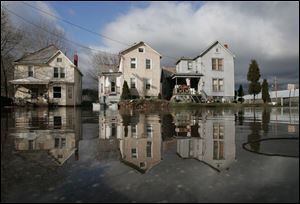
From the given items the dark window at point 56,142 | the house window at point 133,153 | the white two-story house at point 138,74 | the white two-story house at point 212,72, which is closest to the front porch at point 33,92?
the white two-story house at point 138,74

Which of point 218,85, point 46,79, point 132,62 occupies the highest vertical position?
point 132,62

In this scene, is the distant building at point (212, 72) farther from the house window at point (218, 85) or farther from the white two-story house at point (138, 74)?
the white two-story house at point (138, 74)

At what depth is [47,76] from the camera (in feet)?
121

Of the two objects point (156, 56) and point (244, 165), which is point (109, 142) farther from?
point (156, 56)

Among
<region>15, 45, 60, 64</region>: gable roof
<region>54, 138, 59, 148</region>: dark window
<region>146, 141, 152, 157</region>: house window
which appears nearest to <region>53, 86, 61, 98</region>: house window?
<region>15, 45, 60, 64</region>: gable roof

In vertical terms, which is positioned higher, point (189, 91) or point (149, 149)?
point (189, 91)

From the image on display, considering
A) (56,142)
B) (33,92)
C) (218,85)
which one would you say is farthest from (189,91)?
(56,142)

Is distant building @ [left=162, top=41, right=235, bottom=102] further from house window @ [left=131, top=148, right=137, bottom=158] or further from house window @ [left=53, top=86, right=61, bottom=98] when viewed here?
house window @ [left=131, top=148, right=137, bottom=158]

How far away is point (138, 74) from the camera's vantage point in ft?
121

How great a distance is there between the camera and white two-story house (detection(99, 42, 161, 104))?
121 feet

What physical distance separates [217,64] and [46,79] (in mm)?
24219

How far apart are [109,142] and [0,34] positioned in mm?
30905

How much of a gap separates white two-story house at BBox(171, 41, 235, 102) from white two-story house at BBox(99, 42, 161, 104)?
3250 mm

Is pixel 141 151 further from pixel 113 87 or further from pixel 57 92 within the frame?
pixel 57 92
